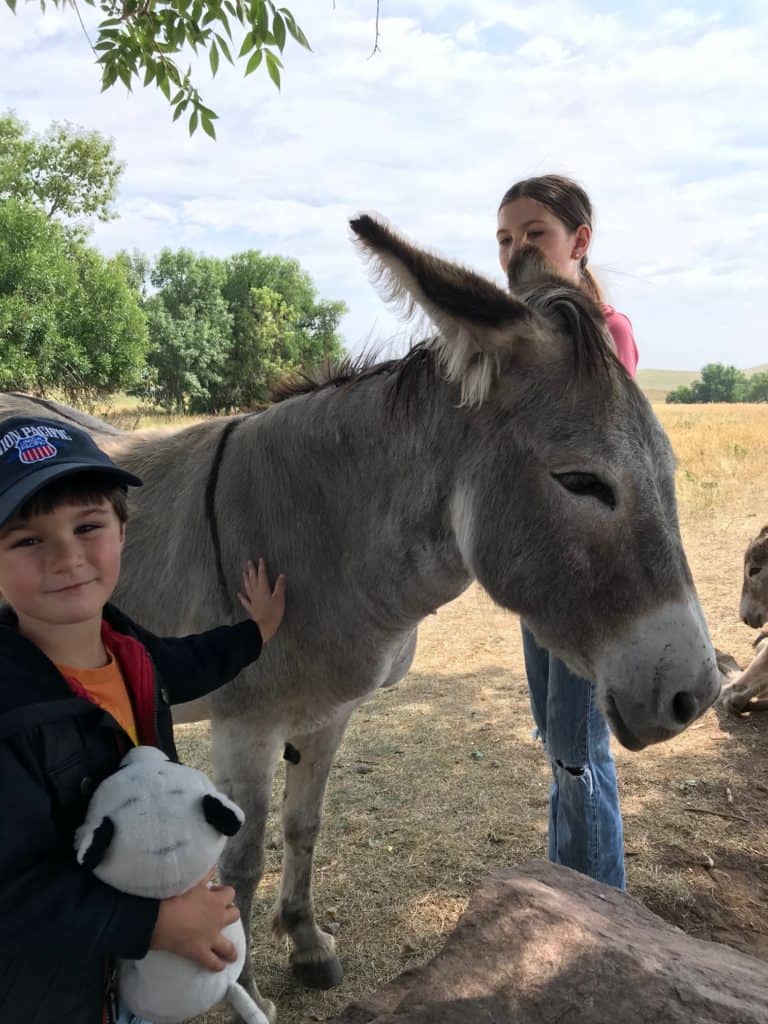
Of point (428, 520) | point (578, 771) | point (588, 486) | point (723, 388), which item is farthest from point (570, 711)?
point (723, 388)

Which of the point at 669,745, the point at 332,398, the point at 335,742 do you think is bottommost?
the point at 669,745

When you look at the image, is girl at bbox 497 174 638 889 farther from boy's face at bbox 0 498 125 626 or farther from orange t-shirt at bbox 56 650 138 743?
boy's face at bbox 0 498 125 626

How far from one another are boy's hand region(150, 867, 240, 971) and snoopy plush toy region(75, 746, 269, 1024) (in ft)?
0.08

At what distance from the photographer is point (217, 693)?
225cm

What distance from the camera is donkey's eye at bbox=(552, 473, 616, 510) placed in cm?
171

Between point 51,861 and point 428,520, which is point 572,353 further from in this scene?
point 51,861

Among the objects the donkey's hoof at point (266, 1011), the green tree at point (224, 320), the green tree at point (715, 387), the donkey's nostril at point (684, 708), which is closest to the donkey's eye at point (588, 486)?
the donkey's nostril at point (684, 708)

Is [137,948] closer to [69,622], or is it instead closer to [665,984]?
[69,622]

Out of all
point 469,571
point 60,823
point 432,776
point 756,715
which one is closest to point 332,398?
point 469,571

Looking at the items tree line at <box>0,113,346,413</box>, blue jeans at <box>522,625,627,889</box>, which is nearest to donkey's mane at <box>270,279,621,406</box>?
blue jeans at <box>522,625,627,889</box>

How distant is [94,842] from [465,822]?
3223 millimetres

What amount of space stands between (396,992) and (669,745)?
3673mm

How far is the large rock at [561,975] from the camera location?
59.4 inches

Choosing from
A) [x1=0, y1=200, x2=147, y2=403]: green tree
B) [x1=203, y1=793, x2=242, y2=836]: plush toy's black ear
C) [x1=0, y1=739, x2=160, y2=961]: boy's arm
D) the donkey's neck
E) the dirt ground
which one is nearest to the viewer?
[x1=0, y1=739, x2=160, y2=961]: boy's arm
